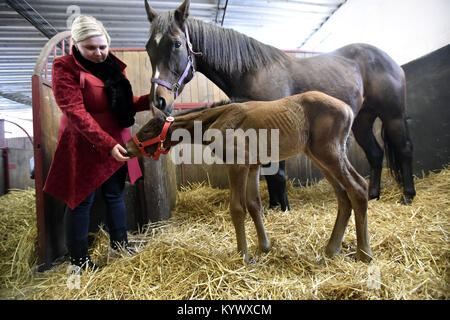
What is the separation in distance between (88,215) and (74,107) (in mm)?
749

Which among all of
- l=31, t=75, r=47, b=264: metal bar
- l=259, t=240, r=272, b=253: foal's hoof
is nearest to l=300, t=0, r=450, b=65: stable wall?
l=259, t=240, r=272, b=253: foal's hoof

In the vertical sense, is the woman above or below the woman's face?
below

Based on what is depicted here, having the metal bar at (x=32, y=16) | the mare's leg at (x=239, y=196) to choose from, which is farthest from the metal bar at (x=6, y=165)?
the mare's leg at (x=239, y=196)

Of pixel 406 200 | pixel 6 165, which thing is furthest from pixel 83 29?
pixel 406 200

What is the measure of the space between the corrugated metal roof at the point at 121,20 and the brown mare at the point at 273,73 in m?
0.85

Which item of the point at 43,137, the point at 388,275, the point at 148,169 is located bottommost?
the point at 388,275

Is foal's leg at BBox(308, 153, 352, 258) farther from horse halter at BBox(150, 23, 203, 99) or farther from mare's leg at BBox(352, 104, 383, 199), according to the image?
mare's leg at BBox(352, 104, 383, 199)

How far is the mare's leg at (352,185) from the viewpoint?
1399 millimetres

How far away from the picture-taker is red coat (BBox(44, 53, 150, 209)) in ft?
4.59

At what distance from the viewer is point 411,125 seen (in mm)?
3049

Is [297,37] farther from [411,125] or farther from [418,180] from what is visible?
[418,180]

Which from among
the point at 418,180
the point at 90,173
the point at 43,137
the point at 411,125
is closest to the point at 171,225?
the point at 90,173

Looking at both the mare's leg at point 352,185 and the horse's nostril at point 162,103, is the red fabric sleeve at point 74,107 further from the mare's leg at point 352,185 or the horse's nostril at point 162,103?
the mare's leg at point 352,185

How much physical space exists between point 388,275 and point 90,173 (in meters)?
1.91
